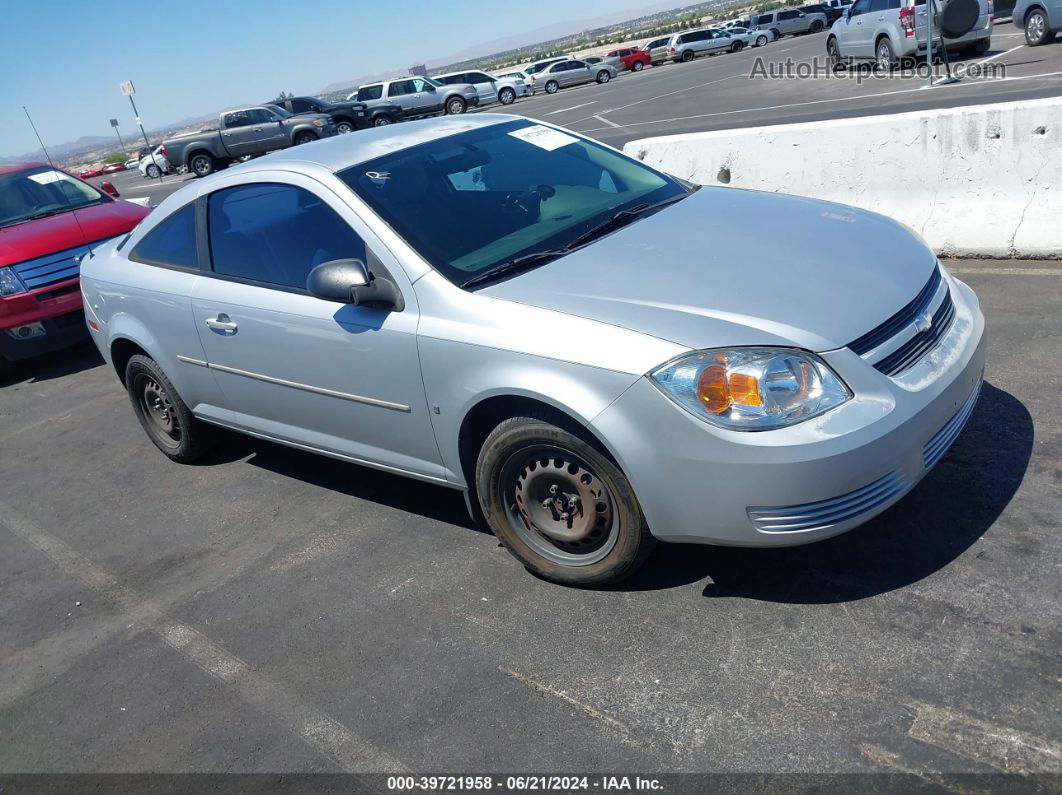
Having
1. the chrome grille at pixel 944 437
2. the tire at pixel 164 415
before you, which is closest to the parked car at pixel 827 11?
the tire at pixel 164 415

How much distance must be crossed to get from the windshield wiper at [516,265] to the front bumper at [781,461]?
815 mm

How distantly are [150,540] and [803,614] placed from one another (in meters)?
3.25

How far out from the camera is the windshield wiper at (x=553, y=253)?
359cm

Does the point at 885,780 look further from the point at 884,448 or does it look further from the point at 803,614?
the point at 884,448

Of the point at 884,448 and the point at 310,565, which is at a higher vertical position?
the point at 884,448

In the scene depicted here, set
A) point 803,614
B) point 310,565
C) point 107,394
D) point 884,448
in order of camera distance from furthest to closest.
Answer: point 107,394 → point 310,565 → point 803,614 → point 884,448

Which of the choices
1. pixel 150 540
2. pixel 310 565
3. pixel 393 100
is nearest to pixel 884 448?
pixel 310 565

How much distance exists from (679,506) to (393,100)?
34.4 metres

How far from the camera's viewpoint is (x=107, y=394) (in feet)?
24.3

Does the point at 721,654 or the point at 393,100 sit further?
the point at 393,100

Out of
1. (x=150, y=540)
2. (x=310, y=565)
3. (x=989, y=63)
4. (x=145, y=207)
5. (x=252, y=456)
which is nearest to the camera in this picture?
(x=310, y=565)

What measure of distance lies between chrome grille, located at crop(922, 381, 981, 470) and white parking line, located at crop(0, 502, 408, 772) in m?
1.99

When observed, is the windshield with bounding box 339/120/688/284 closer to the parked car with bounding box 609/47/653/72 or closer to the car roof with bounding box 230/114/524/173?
the car roof with bounding box 230/114/524/173

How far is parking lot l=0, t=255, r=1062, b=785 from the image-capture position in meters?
2.72
